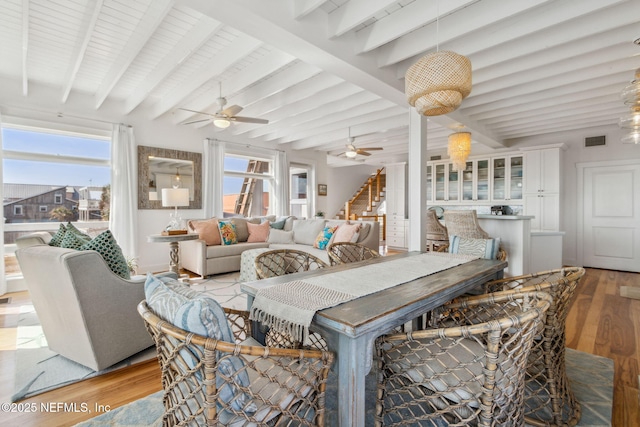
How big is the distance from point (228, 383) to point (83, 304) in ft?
4.96

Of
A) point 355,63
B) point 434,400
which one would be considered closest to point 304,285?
point 434,400

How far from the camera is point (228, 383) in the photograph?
2.95 feet

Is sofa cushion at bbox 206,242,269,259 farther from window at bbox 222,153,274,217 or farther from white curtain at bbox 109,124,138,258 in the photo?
window at bbox 222,153,274,217

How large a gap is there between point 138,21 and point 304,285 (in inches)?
113

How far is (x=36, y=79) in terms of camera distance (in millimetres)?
3996

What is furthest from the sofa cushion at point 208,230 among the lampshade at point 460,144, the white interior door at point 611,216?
the white interior door at point 611,216

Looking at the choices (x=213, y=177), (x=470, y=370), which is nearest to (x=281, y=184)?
(x=213, y=177)

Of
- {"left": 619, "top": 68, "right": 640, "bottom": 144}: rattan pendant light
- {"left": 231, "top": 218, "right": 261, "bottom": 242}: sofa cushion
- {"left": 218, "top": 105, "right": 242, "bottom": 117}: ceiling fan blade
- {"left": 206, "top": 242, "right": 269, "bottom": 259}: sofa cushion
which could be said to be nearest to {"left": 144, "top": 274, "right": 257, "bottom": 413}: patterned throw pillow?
{"left": 218, "top": 105, "right": 242, "bottom": 117}: ceiling fan blade

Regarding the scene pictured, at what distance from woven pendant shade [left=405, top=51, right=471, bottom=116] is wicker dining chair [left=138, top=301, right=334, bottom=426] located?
1.56 m

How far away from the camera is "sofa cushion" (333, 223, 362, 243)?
170 inches

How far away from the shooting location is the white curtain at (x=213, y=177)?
5.92m

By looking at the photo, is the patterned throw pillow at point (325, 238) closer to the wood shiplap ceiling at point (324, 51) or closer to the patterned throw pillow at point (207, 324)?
the wood shiplap ceiling at point (324, 51)

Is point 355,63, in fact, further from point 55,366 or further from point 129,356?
point 55,366

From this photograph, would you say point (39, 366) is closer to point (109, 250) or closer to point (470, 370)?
point (109, 250)
